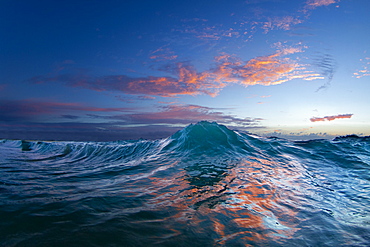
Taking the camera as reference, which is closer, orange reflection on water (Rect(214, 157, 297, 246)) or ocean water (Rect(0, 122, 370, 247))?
ocean water (Rect(0, 122, 370, 247))

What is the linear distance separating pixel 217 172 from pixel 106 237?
4440 millimetres

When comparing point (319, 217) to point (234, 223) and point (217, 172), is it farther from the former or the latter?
point (217, 172)

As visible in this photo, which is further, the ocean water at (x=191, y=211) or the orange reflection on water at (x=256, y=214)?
the orange reflection on water at (x=256, y=214)

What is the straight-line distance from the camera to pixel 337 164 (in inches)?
367

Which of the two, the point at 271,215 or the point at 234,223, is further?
the point at 271,215

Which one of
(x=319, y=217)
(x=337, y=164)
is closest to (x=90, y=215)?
(x=319, y=217)

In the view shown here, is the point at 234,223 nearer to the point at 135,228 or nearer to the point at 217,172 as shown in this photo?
the point at 135,228

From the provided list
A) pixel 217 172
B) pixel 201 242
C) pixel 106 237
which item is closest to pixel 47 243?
pixel 106 237

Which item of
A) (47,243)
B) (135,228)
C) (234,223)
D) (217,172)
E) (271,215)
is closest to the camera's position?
(47,243)

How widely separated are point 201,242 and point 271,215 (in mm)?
1663

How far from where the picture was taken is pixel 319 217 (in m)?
3.44

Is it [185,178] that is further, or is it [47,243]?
[185,178]

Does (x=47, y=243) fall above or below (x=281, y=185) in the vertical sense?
above

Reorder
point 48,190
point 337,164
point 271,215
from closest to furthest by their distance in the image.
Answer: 1. point 271,215
2. point 48,190
3. point 337,164
